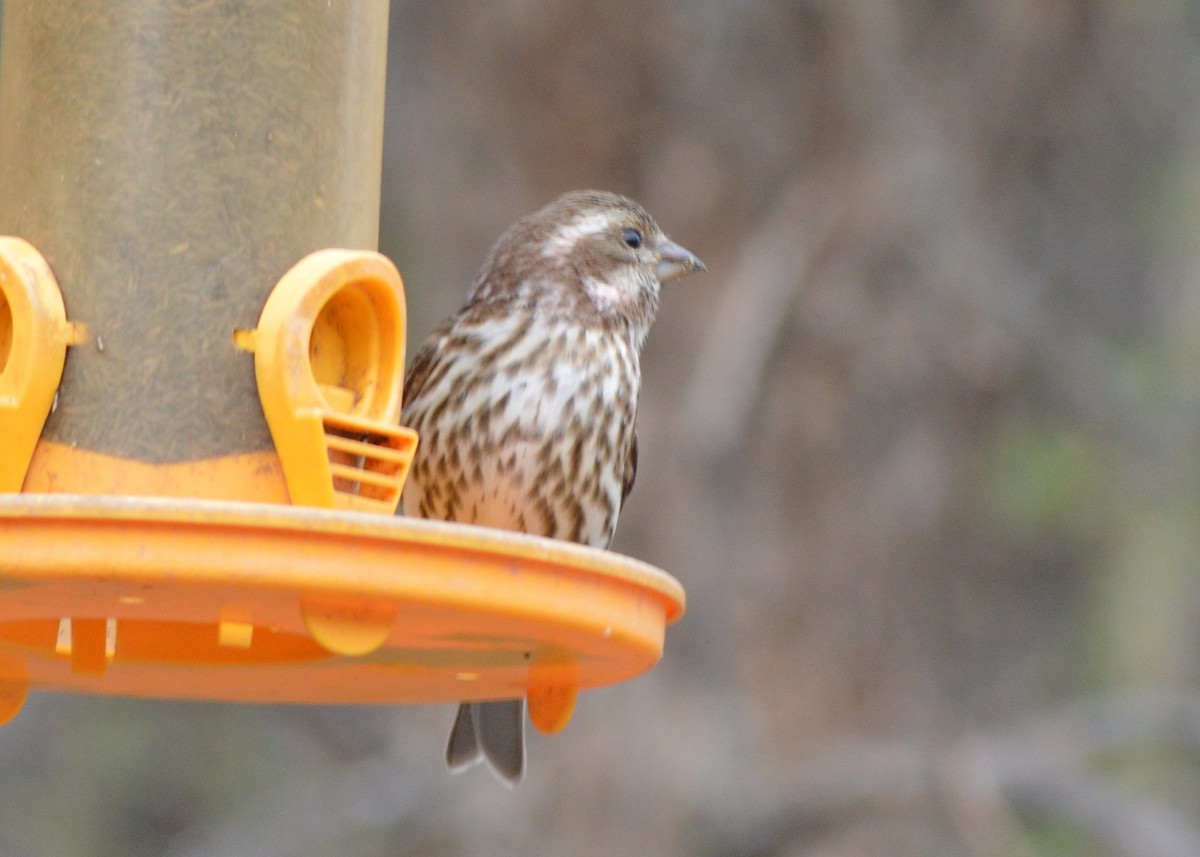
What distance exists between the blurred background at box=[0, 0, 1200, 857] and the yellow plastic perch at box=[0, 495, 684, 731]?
365 centimetres

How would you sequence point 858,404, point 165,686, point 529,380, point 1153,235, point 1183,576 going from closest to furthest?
point 165,686 → point 529,380 → point 858,404 → point 1153,235 → point 1183,576

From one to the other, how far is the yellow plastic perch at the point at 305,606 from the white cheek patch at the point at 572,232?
6.24 ft

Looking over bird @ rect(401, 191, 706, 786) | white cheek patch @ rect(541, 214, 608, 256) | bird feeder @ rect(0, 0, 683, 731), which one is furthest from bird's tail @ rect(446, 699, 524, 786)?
bird feeder @ rect(0, 0, 683, 731)

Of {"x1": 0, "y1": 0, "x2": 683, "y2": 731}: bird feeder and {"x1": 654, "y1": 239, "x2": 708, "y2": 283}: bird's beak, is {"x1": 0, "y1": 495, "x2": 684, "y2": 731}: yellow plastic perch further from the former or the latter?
{"x1": 654, "y1": 239, "x2": 708, "y2": 283}: bird's beak

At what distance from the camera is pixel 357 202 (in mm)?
4297

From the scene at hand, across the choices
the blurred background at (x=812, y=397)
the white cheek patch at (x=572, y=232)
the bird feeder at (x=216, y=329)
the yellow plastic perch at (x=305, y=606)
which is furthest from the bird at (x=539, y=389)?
the blurred background at (x=812, y=397)

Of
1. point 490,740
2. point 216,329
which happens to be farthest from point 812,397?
point 216,329

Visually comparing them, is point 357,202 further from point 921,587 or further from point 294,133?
point 921,587

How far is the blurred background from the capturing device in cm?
764

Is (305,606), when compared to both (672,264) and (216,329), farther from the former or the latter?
(672,264)

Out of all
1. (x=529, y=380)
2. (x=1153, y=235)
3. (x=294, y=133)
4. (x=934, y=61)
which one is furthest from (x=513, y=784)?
(x=1153, y=235)

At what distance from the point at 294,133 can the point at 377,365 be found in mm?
500

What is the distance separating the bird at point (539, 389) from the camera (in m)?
5.41

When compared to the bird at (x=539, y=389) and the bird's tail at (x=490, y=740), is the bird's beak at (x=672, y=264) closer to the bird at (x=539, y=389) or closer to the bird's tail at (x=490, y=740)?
the bird at (x=539, y=389)
